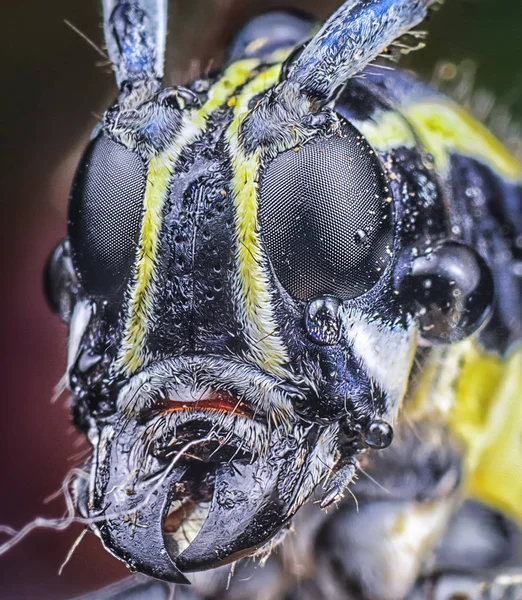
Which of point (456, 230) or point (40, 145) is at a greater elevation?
point (456, 230)

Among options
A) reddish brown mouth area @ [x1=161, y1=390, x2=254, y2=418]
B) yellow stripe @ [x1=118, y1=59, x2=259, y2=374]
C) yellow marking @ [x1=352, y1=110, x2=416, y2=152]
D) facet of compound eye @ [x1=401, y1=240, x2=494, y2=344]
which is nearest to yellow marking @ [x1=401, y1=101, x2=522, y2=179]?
yellow marking @ [x1=352, y1=110, x2=416, y2=152]

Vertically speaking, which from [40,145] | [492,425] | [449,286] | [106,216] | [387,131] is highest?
[387,131]

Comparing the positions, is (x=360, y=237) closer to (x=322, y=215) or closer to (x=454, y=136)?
(x=322, y=215)

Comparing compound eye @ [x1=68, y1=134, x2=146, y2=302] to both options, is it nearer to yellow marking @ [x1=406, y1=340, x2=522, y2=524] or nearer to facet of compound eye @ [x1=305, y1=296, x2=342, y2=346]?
facet of compound eye @ [x1=305, y1=296, x2=342, y2=346]

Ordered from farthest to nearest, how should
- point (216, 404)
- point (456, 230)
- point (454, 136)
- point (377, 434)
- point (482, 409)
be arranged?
point (482, 409) < point (454, 136) < point (456, 230) < point (377, 434) < point (216, 404)

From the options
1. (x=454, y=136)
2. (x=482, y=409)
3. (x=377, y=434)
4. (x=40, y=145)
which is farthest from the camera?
(x=40, y=145)

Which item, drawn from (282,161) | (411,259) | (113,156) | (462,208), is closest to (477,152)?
(462,208)

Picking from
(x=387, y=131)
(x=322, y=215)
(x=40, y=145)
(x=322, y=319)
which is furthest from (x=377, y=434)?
(x=40, y=145)
